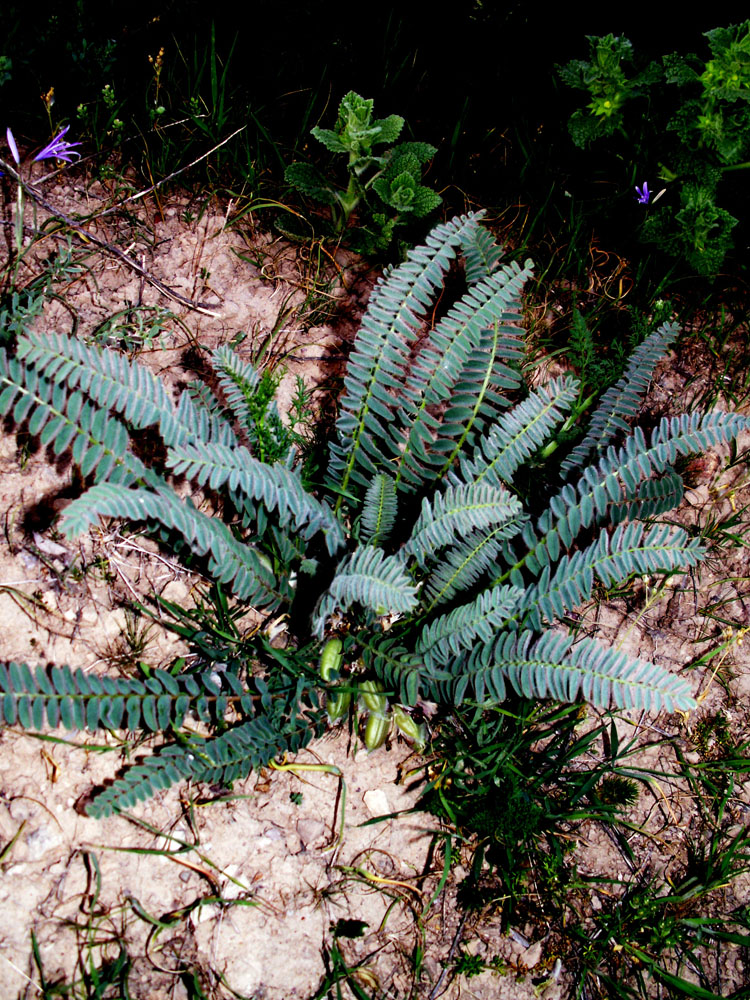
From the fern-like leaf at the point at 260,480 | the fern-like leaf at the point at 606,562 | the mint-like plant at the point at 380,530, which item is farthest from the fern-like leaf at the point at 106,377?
the fern-like leaf at the point at 606,562

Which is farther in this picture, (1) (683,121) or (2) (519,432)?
(1) (683,121)

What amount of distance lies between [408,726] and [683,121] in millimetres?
2091

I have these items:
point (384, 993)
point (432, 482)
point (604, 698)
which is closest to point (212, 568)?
point (432, 482)

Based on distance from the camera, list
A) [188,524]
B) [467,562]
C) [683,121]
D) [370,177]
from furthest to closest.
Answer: [370,177], [683,121], [467,562], [188,524]

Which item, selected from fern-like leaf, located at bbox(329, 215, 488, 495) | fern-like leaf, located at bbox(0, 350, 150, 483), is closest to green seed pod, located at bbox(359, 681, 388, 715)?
fern-like leaf, located at bbox(329, 215, 488, 495)

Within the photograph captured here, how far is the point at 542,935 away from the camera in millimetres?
2059

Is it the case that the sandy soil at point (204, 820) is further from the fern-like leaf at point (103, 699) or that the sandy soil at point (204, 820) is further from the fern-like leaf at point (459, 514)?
the fern-like leaf at point (459, 514)

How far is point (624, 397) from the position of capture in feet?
7.75

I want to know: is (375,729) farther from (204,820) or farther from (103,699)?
(103,699)

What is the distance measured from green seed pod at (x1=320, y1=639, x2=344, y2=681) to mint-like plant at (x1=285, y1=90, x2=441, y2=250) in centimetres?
143

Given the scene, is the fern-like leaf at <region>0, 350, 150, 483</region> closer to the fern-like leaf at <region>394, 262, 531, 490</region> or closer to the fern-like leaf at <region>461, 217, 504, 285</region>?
the fern-like leaf at <region>394, 262, 531, 490</region>

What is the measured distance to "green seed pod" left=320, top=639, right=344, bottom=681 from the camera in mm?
2127

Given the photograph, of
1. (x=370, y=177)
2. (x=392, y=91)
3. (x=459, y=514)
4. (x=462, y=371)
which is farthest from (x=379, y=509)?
(x=392, y=91)

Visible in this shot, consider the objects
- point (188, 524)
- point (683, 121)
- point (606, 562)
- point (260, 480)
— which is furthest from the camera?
point (683, 121)
